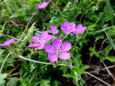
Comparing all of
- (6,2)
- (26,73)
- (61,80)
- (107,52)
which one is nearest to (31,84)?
(26,73)

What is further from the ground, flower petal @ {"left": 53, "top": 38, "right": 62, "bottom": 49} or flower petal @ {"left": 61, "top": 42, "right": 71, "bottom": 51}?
flower petal @ {"left": 53, "top": 38, "right": 62, "bottom": 49}

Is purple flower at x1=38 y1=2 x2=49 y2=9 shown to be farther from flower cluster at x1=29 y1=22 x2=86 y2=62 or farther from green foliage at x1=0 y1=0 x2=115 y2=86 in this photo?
flower cluster at x1=29 y1=22 x2=86 y2=62

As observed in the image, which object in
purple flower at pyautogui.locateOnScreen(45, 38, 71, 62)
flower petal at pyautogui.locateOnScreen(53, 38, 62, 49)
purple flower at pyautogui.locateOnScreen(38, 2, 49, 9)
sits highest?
purple flower at pyautogui.locateOnScreen(38, 2, 49, 9)

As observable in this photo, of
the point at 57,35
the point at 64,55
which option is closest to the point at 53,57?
the point at 64,55

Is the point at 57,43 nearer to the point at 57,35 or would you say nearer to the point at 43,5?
the point at 57,35

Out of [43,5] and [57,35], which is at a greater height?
[43,5]

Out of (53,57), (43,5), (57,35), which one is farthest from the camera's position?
(43,5)

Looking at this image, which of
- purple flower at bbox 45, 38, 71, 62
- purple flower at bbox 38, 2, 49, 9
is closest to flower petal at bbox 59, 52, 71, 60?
purple flower at bbox 45, 38, 71, 62

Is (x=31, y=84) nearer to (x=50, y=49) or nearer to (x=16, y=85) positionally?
(x=16, y=85)
